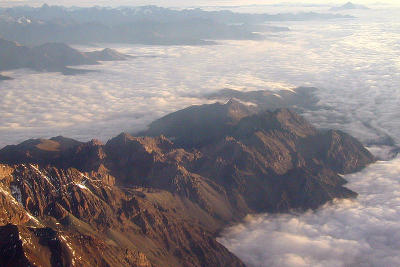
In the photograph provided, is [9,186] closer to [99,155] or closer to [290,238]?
[99,155]

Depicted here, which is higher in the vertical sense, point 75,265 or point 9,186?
point 9,186

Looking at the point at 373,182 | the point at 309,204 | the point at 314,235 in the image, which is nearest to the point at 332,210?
the point at 309,204

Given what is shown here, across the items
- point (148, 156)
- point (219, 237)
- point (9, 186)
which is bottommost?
point (219, 237)

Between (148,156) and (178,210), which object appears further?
(148,156)

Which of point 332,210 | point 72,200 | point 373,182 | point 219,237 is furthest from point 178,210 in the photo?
point 373,182

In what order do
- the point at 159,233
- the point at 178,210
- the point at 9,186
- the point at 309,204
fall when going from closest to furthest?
the point at 9,186, the point at 159,233, the point at 178,210, the point at 309,204

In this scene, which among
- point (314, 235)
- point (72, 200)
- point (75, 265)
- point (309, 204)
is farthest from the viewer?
point (309, 204)

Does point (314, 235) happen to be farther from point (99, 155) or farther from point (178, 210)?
point (99, 155)
